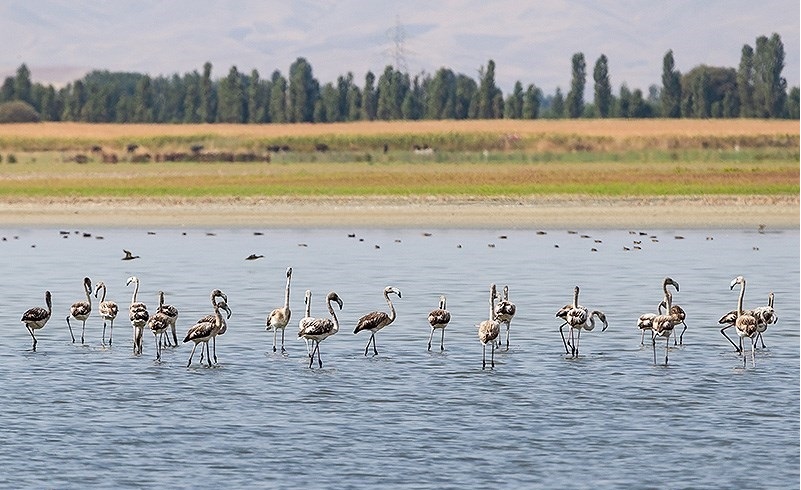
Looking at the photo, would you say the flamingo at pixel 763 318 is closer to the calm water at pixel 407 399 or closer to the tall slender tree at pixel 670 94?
the calm water at pixel 407 399

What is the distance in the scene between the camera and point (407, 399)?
17.5 m

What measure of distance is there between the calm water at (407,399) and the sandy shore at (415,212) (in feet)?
65.3

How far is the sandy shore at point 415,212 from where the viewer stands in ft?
173

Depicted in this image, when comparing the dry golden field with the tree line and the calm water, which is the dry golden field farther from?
the calm water

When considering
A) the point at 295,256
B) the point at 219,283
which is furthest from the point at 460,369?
the point at 295,256

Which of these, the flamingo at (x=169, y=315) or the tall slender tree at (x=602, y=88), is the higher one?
the tall slender tree at (x=602, y=88)

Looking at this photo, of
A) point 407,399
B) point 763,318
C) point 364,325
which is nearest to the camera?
point 407,399

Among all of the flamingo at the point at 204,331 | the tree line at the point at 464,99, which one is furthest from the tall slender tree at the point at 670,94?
the flamingo at the point at 204,331

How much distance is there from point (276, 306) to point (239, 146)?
81885mm

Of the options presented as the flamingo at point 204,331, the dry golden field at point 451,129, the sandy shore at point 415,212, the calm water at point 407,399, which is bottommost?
the calm water at point 407,399

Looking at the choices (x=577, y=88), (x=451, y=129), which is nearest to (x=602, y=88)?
(x=577, y=88)

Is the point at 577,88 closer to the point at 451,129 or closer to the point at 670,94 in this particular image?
the point at 670,94

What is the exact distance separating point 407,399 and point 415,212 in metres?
39.1

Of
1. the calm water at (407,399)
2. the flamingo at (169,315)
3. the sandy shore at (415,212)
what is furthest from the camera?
the sandy shore at (415,212)
